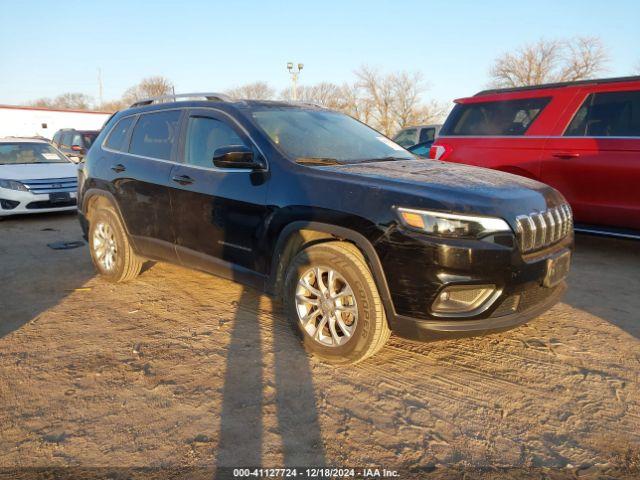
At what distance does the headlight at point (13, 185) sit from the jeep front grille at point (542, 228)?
8.07 m

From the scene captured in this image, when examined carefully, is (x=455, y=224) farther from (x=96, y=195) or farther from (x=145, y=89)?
(x=145, y=89)

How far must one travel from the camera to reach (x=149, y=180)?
422 cm

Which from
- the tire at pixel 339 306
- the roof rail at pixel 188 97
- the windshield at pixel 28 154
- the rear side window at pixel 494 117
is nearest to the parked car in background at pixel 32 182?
the windshield at pixel 28 154

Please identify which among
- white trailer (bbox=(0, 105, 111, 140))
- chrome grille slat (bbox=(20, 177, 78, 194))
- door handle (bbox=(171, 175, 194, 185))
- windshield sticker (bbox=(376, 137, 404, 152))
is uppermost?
white trailer (bbox=(0, 105, 111, 140))

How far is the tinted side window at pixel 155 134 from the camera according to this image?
418 cm

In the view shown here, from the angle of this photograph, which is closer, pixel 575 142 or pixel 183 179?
pixel 183 179

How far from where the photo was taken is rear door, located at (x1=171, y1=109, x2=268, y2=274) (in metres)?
3.44

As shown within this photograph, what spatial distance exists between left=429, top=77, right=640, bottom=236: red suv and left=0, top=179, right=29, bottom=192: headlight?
22.9ft

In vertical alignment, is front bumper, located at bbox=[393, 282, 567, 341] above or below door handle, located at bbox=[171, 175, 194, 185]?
below

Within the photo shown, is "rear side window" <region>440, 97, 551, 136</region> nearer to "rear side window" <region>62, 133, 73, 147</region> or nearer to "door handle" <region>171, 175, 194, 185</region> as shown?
"door handle" <region>171, 175, 194, 185</region>

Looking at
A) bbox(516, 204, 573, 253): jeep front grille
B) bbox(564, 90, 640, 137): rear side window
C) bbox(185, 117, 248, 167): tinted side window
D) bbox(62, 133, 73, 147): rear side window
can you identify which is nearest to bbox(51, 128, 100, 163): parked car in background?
bbox(62, 133, 73, 147): rear side window

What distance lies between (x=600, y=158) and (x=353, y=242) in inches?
145

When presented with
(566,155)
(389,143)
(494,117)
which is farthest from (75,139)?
(566,155)

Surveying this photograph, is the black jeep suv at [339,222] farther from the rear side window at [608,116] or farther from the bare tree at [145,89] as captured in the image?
the bare tree at [145,89]
